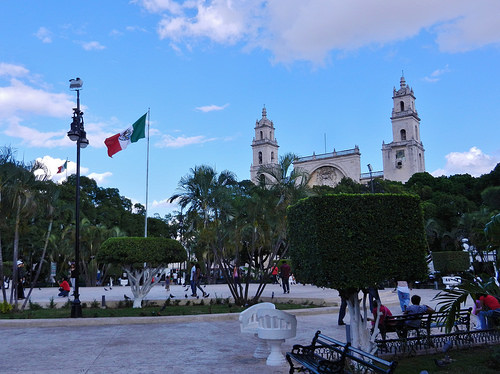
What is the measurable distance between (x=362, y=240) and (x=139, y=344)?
15.5 ft

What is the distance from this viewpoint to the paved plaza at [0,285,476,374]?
20.7 feet

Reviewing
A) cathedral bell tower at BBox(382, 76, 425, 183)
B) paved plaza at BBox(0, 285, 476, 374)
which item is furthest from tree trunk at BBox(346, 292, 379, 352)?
cathedral bell tower at BBox(382, 76, 425, 183)

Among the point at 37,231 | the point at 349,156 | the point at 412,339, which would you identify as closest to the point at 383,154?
the point at 349,156

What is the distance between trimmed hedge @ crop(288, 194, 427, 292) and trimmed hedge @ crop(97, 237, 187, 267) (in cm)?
844

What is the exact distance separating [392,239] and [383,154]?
224ft

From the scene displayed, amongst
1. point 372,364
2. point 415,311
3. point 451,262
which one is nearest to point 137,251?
point 415,311

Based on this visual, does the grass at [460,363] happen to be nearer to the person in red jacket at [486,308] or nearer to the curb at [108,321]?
the person in red jacket at [486,308]

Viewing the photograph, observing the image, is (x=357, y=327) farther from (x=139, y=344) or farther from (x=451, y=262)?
(x=451, y=262)

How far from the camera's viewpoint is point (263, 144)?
8638 cm

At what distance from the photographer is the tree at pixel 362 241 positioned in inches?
232

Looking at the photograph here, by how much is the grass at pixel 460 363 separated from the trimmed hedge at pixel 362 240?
1.22 meters

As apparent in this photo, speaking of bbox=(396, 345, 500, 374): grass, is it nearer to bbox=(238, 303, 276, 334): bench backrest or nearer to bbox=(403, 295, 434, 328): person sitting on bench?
bbox=(403, 295, 434, 328): person sitting on bench

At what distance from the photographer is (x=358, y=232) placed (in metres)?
5.98

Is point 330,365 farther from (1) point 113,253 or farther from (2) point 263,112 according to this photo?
(2) point 263,112
